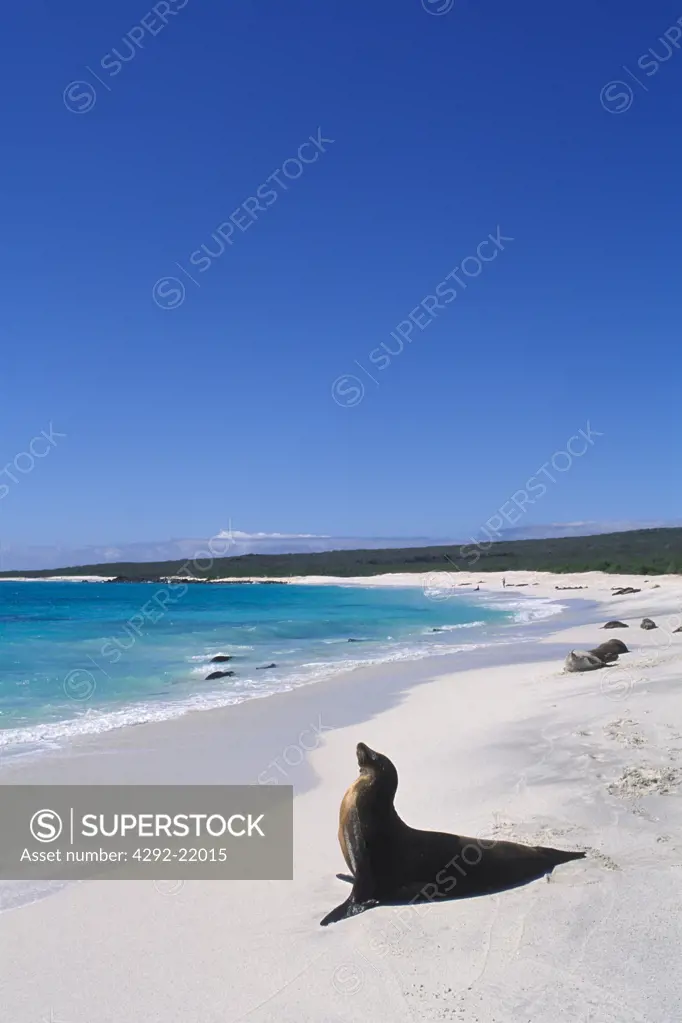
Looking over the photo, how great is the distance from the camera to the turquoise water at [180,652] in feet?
44.1

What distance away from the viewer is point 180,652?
2311 cm

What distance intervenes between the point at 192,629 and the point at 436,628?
393 inches

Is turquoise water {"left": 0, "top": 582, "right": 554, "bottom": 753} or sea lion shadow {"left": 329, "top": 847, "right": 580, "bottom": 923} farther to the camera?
turquoise water {"left": 0, "top": 582, "right": 554, "bottom": 753}

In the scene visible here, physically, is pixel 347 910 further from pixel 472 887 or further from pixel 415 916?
pixel 472 887

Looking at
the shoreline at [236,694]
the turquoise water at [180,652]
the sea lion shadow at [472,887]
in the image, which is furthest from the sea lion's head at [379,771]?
the turquoise water at [180,652]

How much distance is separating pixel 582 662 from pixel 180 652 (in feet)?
41.2

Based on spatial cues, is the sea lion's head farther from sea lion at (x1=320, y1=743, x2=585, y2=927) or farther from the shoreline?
the shoreline

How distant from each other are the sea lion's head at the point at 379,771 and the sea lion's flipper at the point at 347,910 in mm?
740

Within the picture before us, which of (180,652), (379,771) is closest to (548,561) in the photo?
(180,652)

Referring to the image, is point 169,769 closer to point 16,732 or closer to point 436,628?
point 16,732

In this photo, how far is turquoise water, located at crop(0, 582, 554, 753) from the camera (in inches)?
529

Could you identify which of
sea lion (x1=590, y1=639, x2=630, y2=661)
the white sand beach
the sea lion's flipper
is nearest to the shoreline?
the white sand beach

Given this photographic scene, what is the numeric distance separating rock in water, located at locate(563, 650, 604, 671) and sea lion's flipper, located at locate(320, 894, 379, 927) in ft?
35.4

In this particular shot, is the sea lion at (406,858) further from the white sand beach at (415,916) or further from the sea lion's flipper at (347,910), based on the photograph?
the white sand beach at (415,916)
